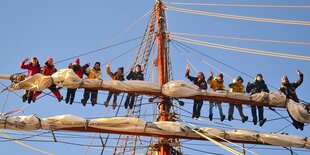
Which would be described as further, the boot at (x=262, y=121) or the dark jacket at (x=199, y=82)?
the dark jacket at (x=199, y=82)

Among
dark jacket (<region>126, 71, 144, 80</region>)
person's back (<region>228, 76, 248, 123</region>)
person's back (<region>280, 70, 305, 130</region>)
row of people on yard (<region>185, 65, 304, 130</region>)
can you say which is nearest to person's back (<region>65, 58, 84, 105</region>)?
dark jacket (<region>126, 71, 144, 80</region>)

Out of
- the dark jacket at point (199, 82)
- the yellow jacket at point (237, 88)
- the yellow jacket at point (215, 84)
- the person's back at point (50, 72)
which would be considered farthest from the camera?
the yellow jacket at point (237, 88)

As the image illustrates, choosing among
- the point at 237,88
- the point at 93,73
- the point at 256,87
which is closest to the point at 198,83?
the point at 237,88

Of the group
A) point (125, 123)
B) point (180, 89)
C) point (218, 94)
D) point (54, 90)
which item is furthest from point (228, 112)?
point (54, 90)

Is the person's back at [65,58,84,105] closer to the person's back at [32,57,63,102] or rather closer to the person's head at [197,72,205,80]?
the person's back at [32,57,63,102]

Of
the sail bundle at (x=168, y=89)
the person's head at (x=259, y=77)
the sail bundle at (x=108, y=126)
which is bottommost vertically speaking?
the sail bundle at (x=108, y=126)

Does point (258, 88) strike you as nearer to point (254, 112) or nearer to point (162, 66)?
point (254, 112)

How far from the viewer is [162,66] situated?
15.2 m

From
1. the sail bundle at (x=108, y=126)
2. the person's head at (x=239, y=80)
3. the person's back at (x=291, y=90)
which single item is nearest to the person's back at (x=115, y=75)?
the sail bundle at (x=108, y=126)

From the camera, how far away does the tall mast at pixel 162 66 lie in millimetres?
13328

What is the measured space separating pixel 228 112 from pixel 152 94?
6.71 ft

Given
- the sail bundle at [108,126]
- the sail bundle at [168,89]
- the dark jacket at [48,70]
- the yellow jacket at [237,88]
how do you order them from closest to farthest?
the sail bundle at [108,126] < the sail bundle at [168,89] < the dark jacket at [48,70] < the yellow jacket at [237,88]

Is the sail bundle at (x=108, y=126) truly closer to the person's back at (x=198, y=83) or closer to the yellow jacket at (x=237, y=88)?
the person's back at (x=198, y=83)

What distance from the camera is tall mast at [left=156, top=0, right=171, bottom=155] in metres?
13.3
